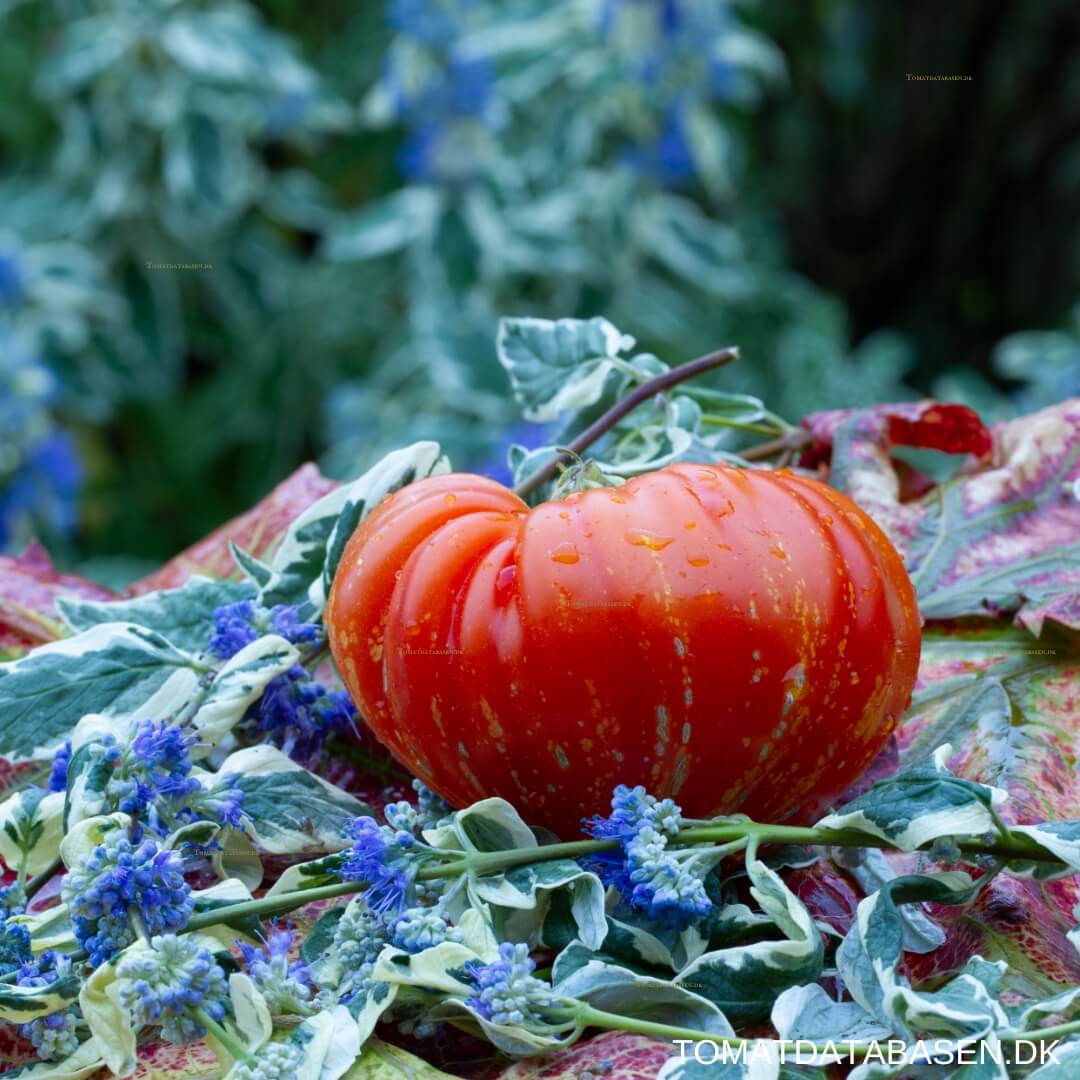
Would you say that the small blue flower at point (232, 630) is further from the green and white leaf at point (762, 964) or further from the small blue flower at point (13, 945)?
the green and white leaf at point (762, 964)

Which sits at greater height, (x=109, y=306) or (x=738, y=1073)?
(x=738, y=1073)

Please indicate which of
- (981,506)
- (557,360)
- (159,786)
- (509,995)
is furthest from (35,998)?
(981,506)

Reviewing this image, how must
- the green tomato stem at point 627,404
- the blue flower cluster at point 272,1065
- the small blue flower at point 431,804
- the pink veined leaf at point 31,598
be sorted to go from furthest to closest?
the pink veined leaf at point 31,598 < the green tomato stem at point 627,404 < the small blue flower at point 431,804 < the blue flower cluster at point 272,1065

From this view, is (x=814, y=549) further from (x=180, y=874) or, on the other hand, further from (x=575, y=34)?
(x=575, y=34)

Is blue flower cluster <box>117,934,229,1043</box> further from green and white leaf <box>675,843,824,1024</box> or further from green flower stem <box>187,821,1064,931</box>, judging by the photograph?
green and white leaf <box>675,843,824,1024</box>

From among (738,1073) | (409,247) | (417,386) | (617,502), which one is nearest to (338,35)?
(409,247)

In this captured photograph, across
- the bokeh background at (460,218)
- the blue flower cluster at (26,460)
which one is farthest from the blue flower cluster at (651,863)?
the blue flower cluster at (26,460)
